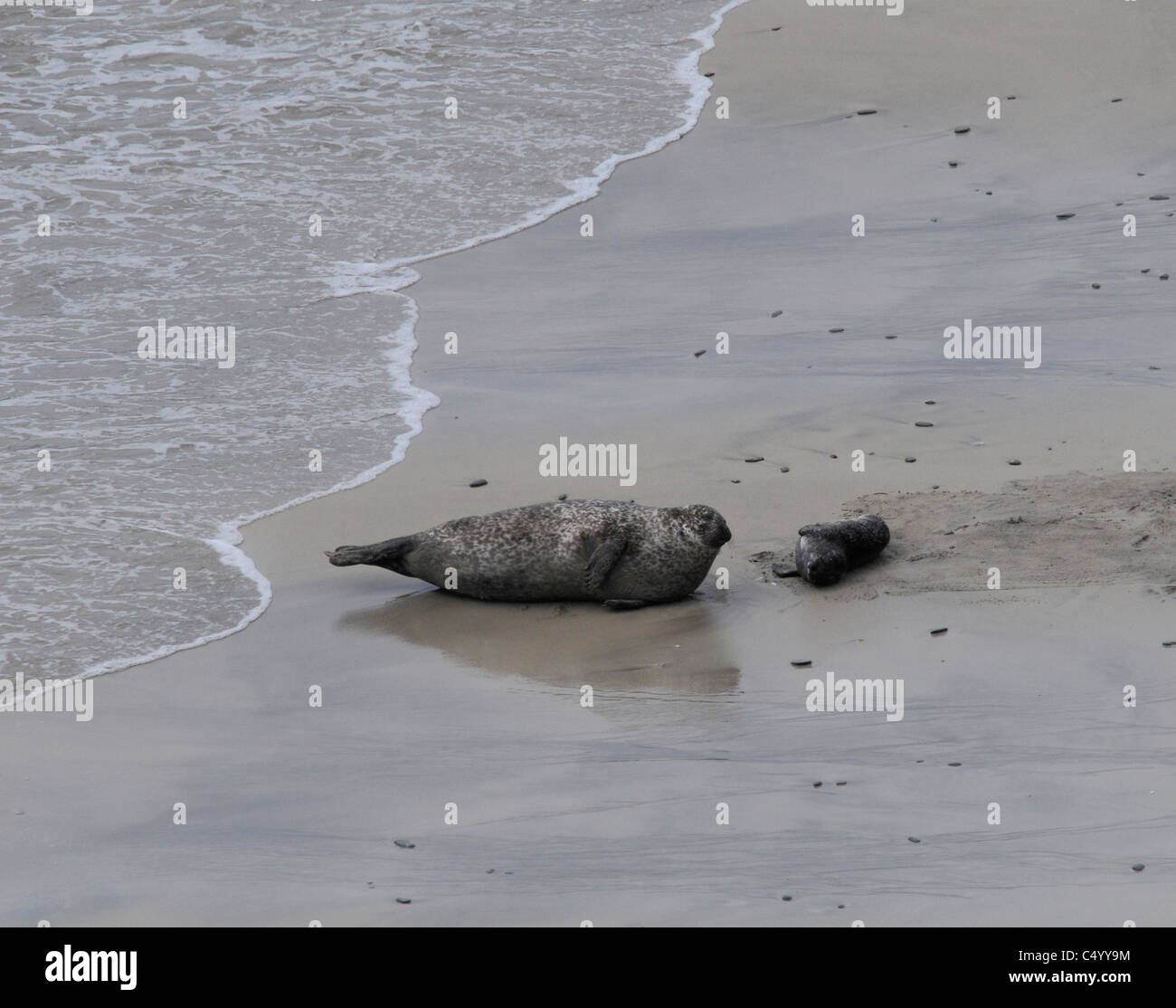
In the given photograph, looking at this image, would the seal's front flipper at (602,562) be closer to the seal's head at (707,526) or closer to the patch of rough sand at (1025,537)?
the seal's head at (707,526)

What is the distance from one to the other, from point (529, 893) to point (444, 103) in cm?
977

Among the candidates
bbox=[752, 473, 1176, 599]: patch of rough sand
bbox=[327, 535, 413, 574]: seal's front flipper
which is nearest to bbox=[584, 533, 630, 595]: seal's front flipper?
bbox=[752, 473, 1176, 599]: patch of rough sand

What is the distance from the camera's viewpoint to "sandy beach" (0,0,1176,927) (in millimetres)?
4219

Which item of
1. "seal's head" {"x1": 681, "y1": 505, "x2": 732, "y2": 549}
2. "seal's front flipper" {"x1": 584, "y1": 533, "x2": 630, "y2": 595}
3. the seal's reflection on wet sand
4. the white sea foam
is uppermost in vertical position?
the white sea foam

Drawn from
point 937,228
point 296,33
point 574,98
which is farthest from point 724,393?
point 296,33

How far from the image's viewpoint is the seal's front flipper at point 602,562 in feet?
20.5

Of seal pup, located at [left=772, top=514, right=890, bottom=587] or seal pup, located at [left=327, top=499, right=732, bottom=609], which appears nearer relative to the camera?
seal pup, located at [left=772, top=514, right=890, bottom=587]

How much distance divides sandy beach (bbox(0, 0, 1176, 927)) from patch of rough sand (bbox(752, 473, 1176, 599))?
2 centimetres

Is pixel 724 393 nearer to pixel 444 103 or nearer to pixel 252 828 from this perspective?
pixel 252 828

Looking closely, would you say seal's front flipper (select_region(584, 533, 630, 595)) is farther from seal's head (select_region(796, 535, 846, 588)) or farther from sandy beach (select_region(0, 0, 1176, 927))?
seal's head (select_region(796, 535, 846, 588))

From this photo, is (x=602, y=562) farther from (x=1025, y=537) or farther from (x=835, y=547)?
(x=1025, y=537)

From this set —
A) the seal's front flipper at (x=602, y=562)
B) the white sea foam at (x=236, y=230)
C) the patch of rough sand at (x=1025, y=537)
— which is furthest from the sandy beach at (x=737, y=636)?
the white sea foam at (x=236, y=230)

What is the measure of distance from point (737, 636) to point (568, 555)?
0.82 meters

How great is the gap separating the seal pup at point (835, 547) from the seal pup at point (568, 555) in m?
0.32
